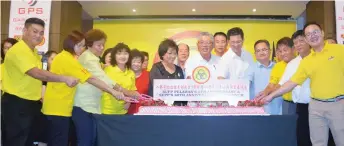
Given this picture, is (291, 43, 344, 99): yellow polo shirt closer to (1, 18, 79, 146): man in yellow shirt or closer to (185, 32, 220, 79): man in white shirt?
(185, 32, 220, 79): man in white shirt

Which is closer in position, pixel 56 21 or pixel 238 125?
pixel 238 125

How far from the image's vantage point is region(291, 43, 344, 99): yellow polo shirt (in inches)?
99.5

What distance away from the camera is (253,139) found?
202cm

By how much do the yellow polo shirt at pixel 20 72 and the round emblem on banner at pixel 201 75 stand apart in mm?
1206

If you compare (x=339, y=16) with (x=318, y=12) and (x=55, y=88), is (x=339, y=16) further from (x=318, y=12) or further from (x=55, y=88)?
(x=55, y=88)

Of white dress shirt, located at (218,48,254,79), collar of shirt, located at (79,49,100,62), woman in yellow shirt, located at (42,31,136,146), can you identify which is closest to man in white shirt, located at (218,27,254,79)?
white dress shirt, located at (218,48,254,79)

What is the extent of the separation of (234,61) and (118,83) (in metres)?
1.05

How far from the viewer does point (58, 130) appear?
8.63 feet

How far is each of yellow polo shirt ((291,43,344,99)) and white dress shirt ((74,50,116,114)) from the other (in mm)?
1595

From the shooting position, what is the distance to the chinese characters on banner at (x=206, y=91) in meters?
2.29

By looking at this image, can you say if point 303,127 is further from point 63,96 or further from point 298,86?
point 63,96

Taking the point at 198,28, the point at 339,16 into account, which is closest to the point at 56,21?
the point at 198,28

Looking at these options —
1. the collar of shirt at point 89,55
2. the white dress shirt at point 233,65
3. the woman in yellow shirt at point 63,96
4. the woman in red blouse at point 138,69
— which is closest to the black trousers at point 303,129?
the white dress shirt at point 233,65

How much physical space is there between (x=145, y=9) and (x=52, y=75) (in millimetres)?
4553
